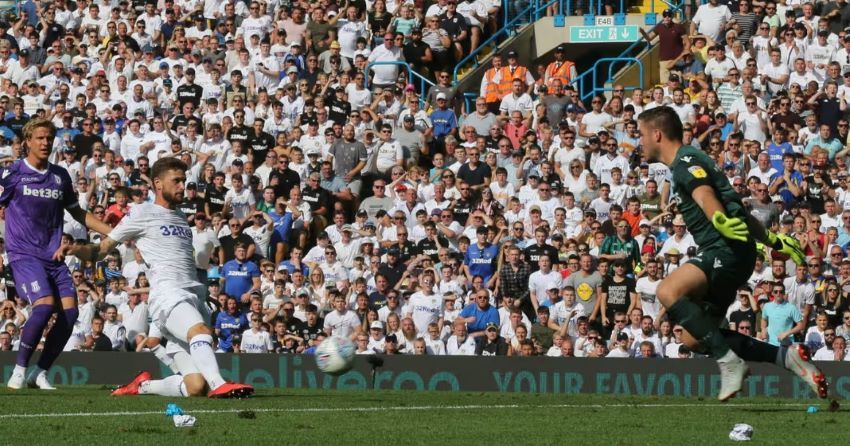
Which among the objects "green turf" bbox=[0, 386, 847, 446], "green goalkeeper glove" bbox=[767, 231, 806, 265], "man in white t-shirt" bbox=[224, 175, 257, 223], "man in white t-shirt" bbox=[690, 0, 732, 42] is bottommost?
"green turf" bbox=[0, 386, 847, 446]

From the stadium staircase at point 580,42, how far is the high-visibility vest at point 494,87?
0.92 metres

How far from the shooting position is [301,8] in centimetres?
2988

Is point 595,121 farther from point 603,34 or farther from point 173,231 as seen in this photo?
point 173,231

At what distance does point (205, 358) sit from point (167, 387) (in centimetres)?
93

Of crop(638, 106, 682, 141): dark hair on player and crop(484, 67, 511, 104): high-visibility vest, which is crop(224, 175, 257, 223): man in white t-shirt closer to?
crop(484, 67, 511, 104): high-visibility vest

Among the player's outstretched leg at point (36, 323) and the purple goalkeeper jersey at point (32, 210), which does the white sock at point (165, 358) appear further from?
the purple goalkeeper jersey at point (32, 210)

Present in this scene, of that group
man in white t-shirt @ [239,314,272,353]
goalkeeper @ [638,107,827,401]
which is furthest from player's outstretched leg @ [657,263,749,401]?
man in white t-shirt @ [239,314,272,353]

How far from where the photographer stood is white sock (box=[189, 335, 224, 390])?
38.2ft

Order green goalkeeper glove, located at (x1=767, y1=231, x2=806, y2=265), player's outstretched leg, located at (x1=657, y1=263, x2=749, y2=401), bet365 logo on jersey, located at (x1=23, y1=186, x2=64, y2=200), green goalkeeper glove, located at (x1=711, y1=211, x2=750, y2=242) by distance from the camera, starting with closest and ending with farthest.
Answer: green goalkeeper glove, located at (x1=711, y1=211, x2=750, y2=242) < player's outstretched leg, located at (x1=657, y1=263, x2=749, y2=401) < green goalkeeper glove, located at (x1=767, y1=231, x2=806, y2=265) < bet365 logo on jersey, located at (x1=23, y1=186, x2=64, y2=200)

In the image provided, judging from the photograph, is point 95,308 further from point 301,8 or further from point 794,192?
point 794,192

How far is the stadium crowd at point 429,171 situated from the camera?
21062mm

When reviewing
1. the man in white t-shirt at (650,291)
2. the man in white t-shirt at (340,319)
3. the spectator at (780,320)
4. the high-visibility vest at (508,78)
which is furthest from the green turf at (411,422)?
the high-visibility vest at (508,78)

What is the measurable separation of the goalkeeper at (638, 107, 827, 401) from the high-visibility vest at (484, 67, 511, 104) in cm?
1652

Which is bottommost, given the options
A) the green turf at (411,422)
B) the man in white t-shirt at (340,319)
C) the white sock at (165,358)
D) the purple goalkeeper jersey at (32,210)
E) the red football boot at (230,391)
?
the green turf at (411,422)
